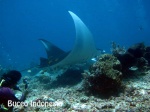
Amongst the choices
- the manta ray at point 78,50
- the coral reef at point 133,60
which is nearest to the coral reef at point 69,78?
the manta ray at point 78,50

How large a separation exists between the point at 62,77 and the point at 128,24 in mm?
137333

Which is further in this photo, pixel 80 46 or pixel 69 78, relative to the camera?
pixel 69 78

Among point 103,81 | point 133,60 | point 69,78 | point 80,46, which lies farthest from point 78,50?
point 103,81

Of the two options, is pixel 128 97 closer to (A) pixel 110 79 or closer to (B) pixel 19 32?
(A) pixel 110 79

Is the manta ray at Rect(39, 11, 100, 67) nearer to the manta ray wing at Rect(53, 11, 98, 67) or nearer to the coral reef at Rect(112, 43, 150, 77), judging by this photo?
the manta ray wing at Rect(53, 11, 98, 67)

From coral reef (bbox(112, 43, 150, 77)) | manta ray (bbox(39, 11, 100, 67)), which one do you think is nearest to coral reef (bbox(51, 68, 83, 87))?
manta ray (bbox(39, 11, 100, 67))

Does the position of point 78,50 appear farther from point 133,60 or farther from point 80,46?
point 133,60

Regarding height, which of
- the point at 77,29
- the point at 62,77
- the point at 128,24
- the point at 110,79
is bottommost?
the point at 110,79

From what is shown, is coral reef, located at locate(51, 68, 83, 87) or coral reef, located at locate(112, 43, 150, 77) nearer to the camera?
coral reef, located at locate(112, 43, 150, 77)

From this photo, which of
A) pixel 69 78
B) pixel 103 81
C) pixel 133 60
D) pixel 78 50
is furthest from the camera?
pixel 69 78

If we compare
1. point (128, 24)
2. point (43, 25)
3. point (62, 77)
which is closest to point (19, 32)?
point (43, 25)

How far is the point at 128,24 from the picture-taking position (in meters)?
141

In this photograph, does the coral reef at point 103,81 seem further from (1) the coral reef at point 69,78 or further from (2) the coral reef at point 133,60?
(1) the coral reef at point 69,78

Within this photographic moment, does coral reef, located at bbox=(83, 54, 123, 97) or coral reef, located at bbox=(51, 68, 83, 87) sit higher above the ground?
coral reef, located at bbox=(51, 68, 83, 87)
